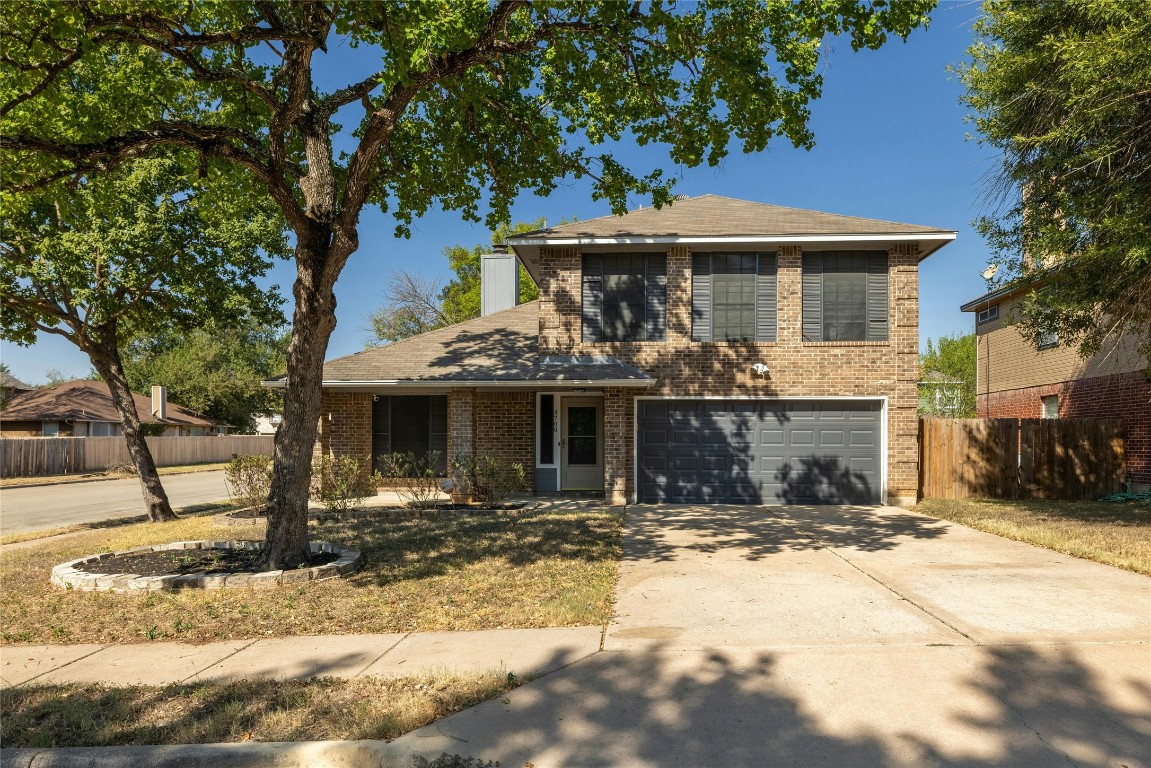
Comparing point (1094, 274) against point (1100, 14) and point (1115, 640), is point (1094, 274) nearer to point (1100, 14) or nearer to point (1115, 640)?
point (1100, 14)

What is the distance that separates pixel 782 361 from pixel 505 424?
19.7 feet

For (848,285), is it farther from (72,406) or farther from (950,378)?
(72,406)

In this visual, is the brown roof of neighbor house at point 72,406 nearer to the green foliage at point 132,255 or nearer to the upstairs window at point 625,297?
the green foliage at point 132,255

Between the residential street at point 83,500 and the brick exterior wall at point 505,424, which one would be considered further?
the brick exterior wall at point 505,424

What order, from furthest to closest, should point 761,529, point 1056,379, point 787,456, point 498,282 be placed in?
point 498,282, point 1056,379, point 787,456, point 761,529

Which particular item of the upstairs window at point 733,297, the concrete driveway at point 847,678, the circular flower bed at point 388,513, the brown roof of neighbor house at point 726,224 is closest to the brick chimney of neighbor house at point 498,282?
the brown roof of neighbor house at point 726,224

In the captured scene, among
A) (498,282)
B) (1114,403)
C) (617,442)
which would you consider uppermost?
(498,282)

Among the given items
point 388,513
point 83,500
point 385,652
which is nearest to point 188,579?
point 385,652

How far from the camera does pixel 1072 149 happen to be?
34.9ft

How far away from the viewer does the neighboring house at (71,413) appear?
36031mm

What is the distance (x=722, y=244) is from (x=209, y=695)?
12104 mm

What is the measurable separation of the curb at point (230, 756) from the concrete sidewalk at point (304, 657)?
3.38 feet

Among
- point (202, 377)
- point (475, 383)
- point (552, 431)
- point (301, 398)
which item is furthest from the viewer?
point (202, 377)

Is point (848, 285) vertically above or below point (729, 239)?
below
